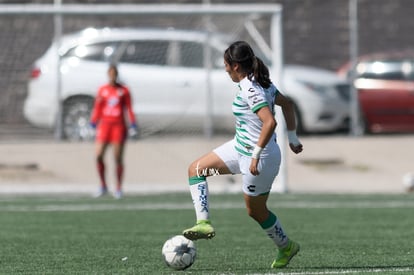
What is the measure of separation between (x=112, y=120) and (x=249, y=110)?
33.6 ft

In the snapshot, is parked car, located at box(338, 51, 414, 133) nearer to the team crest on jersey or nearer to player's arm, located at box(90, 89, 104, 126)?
the team crest on jersey

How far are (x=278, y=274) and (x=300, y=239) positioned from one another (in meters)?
3.29

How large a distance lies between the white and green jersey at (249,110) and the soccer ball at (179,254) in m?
0.84

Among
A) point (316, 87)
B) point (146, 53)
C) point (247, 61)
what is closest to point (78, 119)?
point (146, 53)

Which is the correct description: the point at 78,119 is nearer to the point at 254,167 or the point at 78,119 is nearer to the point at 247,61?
the point at 247,61

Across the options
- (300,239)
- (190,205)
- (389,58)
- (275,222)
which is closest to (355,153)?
(389,58)

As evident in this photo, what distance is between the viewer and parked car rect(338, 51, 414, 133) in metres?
23.2

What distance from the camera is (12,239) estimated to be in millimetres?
11922

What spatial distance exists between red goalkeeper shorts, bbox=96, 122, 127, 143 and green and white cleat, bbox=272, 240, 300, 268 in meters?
9.83

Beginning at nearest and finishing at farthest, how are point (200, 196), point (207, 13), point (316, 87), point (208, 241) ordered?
point (200, 196)
point (208, 241)
point (207, 13)
point (316, 87)

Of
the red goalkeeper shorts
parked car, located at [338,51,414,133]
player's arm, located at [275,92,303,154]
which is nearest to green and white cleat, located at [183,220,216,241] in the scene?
player's arm, located at [275,92,303,154]

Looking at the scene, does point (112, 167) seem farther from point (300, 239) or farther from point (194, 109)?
point (300, 239)

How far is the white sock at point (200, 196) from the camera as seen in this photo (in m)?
9.11

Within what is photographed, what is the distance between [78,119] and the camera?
20672 mm
